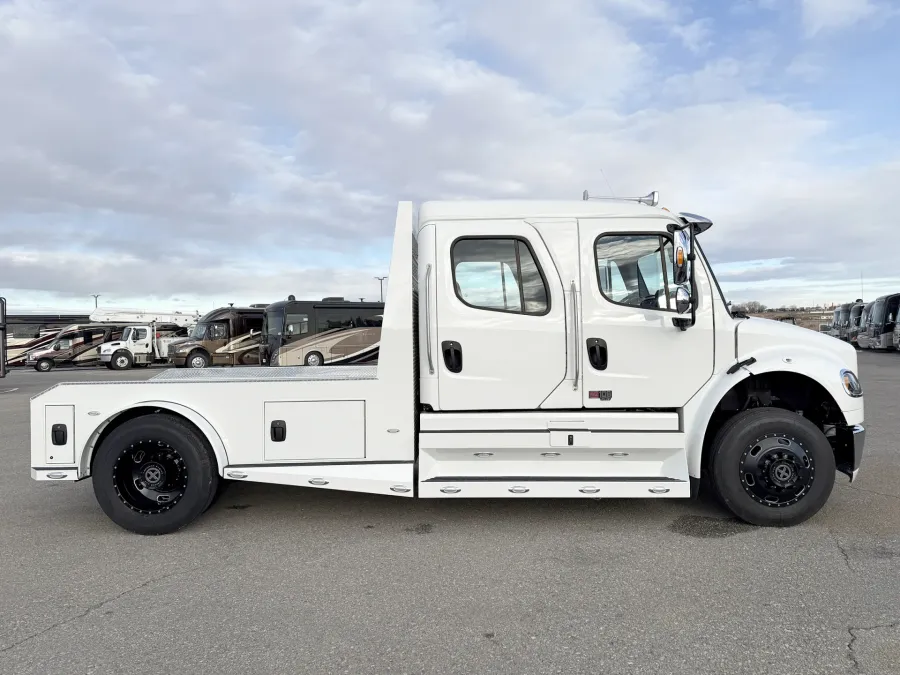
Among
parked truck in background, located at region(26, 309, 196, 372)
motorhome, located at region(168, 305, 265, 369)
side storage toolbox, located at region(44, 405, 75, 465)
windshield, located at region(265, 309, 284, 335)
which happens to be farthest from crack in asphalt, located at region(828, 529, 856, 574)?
parked truck in background, located at region(26, 309, 196, 372)

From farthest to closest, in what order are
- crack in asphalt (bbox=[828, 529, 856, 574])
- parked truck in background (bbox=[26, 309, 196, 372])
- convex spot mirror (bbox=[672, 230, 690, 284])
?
1. parked truck in background (bbox=[26, 309, 196, 372])
2. convex spot mirror (bbox=[672, 230, 690, 284])
3. crack in asphalt (bbox=[828, 529, 856, 574])

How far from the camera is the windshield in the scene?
23.3 metres

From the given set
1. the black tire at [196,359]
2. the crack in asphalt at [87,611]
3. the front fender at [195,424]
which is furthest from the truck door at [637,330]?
the black tire at [196,359]

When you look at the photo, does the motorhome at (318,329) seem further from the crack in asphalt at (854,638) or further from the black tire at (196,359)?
the crack in asphalt at (854,638)

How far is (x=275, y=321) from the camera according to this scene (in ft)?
77.2

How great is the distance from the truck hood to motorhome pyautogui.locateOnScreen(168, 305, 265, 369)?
76.4 feet

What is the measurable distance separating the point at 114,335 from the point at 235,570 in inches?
1260

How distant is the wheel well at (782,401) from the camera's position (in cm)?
465

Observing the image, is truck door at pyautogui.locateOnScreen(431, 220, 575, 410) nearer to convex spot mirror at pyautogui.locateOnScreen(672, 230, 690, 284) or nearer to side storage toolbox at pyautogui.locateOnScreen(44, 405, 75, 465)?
convex spot mirror at pyautogui.locateOnScreen(672, 230, 690, 284)

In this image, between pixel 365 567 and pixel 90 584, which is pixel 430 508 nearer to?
pixel 365 567

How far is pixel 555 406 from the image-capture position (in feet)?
14.6

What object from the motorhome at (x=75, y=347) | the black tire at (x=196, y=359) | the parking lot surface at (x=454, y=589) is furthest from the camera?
the motorhome at (x=75, y=347)

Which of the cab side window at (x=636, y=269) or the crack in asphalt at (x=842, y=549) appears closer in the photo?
the crack in asphalt at (x=842, y=549)

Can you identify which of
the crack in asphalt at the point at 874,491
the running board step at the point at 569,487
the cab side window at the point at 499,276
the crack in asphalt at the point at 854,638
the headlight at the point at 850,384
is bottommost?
the crack in asphalt at the point at 854,638
